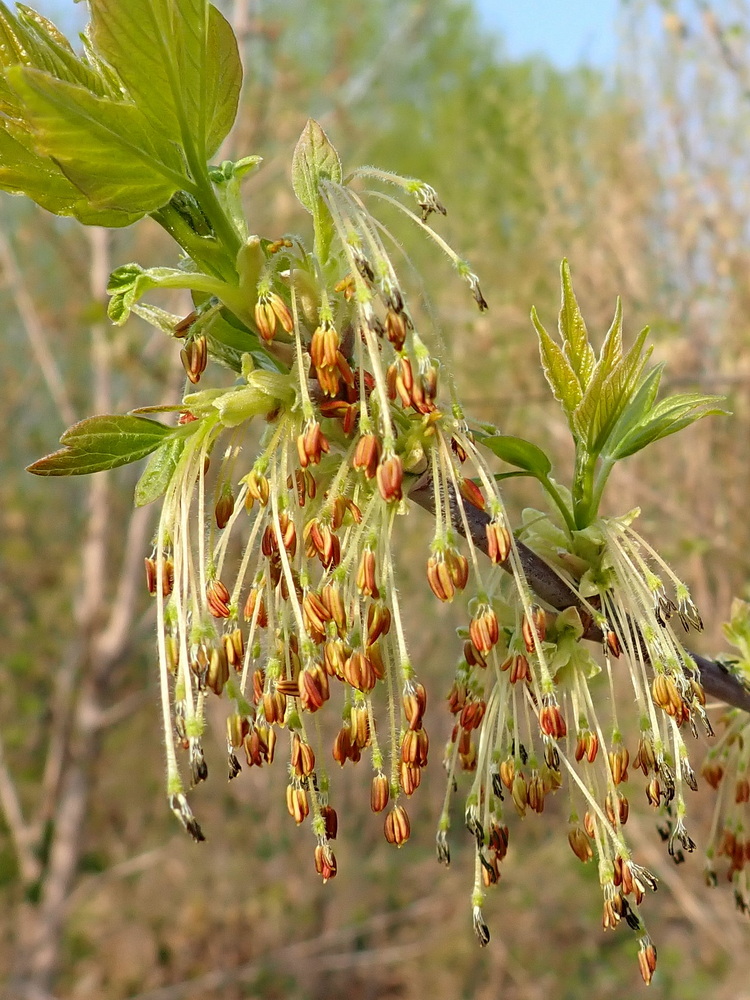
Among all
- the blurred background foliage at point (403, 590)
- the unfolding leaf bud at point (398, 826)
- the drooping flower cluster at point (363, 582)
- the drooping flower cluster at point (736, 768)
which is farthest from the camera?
the blurred background foliage at point (403, 590)

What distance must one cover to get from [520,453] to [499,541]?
162 mm

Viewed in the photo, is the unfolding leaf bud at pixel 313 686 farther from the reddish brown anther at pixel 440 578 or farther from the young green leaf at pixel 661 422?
the young green leaf at pixel 661 422

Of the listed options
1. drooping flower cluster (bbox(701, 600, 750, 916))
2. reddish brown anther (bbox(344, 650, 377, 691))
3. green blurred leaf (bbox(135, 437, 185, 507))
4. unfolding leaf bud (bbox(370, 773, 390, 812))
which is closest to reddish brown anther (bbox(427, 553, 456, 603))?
reddish brown anther (bbox(344, 650, 377, 691))

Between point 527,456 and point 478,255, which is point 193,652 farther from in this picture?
point 478,255

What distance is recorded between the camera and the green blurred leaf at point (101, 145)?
0.76m

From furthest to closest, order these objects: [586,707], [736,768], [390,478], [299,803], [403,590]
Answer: [403,590]
[736,768]
[586,707]
[299,803]
[390,478]

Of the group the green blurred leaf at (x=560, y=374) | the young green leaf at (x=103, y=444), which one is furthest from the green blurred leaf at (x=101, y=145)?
the green blurred leaf at (x=560, y=374)

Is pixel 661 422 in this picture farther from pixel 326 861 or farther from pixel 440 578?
pixel 326 861

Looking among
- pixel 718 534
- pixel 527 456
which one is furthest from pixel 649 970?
pixel 718 534

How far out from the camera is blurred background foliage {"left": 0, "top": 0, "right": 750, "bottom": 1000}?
4301 mm

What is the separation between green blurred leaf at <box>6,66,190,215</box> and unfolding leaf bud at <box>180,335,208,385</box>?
5.9 inches

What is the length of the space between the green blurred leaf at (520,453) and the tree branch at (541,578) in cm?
7

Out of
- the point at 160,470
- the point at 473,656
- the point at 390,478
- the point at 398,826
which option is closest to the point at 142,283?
the point at 160,470

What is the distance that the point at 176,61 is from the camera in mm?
841
